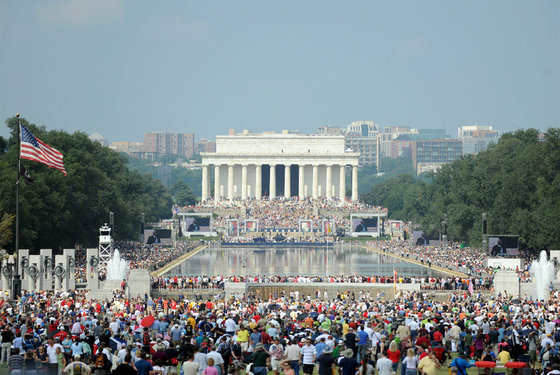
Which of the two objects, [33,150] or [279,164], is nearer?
[33,150]

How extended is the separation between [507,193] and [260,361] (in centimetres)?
6695

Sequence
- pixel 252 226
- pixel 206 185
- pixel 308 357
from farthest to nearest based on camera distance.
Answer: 1. pixel 206 185
2. pixel 252 226
3. pixel 308 357

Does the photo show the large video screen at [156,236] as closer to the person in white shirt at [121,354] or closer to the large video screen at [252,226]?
the large video screen at [252,226]

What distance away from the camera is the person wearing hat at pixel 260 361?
24.9 meters

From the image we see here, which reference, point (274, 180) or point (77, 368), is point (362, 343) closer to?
point (77, 368)

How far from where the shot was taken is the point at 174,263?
277 feet

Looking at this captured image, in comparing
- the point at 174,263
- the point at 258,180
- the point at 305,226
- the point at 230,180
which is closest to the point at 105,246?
the point at 174,263

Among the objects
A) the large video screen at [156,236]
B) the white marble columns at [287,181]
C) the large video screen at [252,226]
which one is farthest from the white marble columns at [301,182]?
the large video screen at [156,236]

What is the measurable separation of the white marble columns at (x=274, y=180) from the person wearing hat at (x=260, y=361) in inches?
5706

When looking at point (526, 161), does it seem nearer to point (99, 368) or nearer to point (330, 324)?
point (330, 324)

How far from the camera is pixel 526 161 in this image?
88250 mm

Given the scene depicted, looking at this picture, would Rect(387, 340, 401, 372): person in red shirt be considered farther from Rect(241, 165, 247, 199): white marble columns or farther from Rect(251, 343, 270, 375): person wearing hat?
Rect(241, 165, 247, 199): white marble columns

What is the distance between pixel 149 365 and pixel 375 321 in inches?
478

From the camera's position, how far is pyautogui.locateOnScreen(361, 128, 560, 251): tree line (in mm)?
80688
